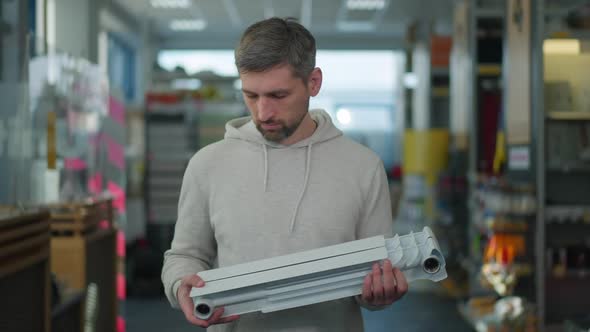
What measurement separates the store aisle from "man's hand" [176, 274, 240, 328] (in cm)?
351

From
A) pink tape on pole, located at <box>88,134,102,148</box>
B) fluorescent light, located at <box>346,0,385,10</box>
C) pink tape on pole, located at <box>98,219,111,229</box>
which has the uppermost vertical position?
fluorescent light, located at <box>346,0,385,10</box>

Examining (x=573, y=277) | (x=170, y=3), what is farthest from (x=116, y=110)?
(x=170, y=3)

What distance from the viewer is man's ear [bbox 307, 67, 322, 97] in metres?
1.80

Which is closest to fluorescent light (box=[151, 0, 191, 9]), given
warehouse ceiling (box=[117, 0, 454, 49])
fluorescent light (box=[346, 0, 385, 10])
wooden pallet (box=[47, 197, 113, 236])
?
warehouse ceiling (box=[117, 0, 454, 49])

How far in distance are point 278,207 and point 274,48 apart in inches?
13.7

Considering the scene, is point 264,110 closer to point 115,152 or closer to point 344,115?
point 115,152

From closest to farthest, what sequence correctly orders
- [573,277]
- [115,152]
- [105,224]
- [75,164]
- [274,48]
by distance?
1. [274,48]
2. [75,164]
3. [105,224]
4. [573,277]
5. [115,152]

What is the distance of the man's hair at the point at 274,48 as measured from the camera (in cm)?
171

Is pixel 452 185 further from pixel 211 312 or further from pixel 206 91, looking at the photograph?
pixel 211 312

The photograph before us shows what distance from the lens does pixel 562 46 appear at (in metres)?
5.72

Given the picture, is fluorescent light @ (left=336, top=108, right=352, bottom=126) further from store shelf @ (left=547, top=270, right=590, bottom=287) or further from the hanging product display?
the hanging product display

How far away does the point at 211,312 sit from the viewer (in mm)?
1606

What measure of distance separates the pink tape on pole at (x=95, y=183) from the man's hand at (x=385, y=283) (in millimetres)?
3812

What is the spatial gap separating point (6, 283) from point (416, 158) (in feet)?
20.8
